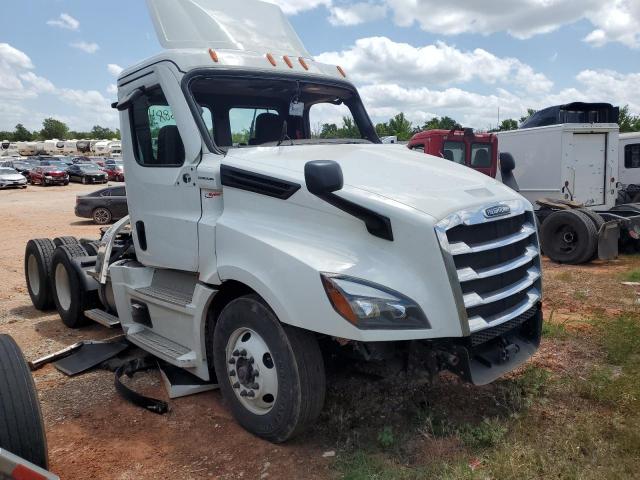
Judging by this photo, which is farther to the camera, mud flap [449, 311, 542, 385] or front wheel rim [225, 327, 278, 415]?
front wheel rim [225, 327, 278, 415]

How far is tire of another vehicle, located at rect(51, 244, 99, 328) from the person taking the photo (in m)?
6.50

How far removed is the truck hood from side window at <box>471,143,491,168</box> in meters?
8.43

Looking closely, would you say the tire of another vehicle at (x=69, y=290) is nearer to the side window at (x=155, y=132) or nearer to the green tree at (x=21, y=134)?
the side window at (x=155, y=132)

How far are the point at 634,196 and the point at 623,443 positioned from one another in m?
14.1

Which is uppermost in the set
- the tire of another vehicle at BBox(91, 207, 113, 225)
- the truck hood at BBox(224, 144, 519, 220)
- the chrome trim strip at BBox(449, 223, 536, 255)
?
the truck hood at BBox(224, 144, 519, 220)

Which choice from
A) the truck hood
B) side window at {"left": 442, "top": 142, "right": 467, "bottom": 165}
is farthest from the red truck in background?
the truck hood

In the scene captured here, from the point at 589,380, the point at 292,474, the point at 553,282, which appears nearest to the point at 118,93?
the point at 292,474

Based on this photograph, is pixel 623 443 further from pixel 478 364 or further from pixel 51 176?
pixel 51 176


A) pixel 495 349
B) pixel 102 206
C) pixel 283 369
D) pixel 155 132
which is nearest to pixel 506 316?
pixel 495 349

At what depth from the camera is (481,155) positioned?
12570 mm

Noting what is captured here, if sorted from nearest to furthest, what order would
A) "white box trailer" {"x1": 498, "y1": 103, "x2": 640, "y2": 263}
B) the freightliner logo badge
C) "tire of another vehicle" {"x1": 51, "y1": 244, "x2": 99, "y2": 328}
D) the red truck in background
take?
the freightliner logo badge
"tire of another vehicle" {"x1": 51, "y1": 244, "x2": 99, "y2": 328}
"white box trailer" {"x1": 498, "y1": 103, "x2": 640, "y2": 263}
the red truck in background

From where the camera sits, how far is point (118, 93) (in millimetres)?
5125

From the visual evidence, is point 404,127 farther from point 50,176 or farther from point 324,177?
point 324,177

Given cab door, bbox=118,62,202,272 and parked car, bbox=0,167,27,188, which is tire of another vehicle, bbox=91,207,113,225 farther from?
parked car, bbox=0,167,27,188
